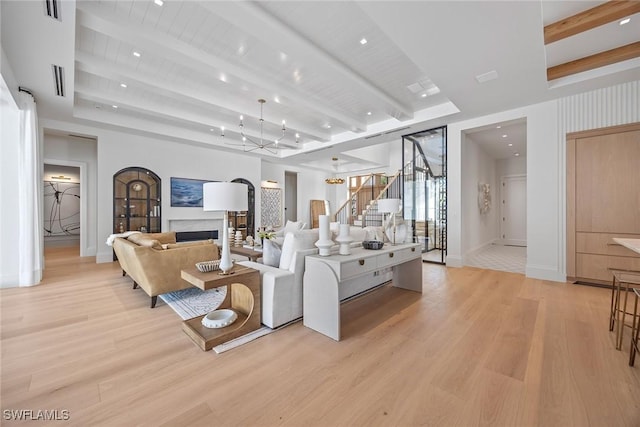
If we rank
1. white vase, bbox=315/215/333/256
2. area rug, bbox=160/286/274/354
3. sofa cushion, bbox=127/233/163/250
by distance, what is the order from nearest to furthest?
1. area rug, bbox=160/286/274/354
2. white vase, bbox=315/215/333/256
3. sofa cushion, bbox=127/233/163/250

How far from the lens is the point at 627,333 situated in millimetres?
2369

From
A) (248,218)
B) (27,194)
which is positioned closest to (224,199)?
(27,194)

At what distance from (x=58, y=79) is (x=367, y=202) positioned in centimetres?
953

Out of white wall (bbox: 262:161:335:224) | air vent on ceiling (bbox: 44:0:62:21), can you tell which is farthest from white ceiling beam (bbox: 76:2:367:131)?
white wall (bbox: 262:161:335:224)

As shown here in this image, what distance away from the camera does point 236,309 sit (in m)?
2.71

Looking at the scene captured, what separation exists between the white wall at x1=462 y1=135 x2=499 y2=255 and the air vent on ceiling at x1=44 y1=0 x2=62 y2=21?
21.0ft

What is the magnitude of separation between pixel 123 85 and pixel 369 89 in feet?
14.0

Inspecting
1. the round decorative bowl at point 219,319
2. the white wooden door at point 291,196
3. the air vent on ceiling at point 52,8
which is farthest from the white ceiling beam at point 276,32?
the white wooden door at point 291,196

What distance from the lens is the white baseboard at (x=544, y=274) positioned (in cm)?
416

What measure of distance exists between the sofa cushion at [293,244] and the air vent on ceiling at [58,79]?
12.8 feet

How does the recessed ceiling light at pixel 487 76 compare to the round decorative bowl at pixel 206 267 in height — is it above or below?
above

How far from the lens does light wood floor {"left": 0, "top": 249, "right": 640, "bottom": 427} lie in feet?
4.76

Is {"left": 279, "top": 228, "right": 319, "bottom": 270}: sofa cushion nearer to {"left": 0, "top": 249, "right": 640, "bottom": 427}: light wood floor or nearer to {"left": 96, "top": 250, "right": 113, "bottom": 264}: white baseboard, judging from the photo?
{"left": 0, "top": 249, "right": 640, "bottom": 427}: light wood floor

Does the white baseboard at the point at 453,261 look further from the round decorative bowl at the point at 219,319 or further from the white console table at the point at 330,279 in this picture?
the round decorative bowl at the point at 219,319
